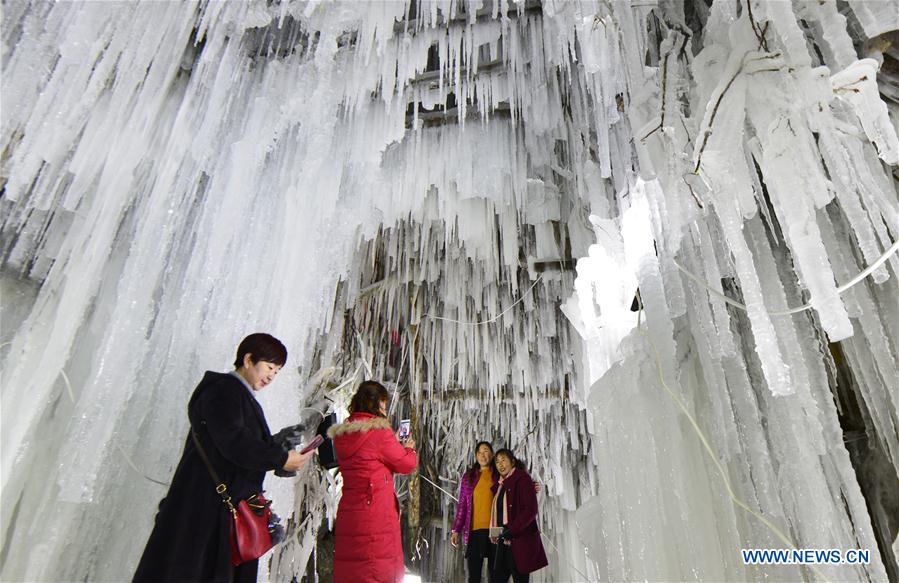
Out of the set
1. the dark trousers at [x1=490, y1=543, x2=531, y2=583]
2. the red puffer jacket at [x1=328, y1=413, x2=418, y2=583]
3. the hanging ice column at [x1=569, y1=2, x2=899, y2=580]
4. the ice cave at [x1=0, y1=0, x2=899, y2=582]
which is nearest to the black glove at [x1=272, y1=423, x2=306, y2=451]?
the red puffer jacket at [x1=328, y1=413, x2=418, y2=583]

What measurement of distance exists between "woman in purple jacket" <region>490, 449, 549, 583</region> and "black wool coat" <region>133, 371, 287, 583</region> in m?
2.27

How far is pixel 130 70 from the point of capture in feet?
8.04

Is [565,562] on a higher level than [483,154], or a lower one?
lower

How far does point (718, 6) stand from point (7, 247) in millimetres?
3708

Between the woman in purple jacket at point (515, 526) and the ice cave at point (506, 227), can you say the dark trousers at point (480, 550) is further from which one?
the ice cave at point (506, 227)

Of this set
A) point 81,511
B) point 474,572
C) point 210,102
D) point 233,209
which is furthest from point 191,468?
point 474,572

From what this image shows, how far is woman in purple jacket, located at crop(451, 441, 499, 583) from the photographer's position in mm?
3801

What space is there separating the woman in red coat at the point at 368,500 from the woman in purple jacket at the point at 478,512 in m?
1.76

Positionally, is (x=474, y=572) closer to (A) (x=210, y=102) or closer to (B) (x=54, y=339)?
(B) (x=54, y=339)

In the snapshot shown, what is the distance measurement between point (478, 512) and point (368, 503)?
2009 millimetres

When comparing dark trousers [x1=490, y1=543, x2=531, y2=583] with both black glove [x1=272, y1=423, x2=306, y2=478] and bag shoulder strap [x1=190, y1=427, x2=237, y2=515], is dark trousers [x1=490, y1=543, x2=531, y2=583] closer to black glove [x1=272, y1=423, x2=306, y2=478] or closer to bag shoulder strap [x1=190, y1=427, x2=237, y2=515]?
black glove [x1=272, y1=423, x2=306, y2=478]

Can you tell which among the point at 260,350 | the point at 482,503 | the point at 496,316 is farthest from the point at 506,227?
the point at 260,350

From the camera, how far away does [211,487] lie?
155 centimetres

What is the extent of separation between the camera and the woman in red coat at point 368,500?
215cm
